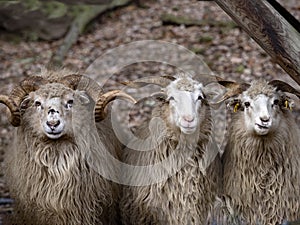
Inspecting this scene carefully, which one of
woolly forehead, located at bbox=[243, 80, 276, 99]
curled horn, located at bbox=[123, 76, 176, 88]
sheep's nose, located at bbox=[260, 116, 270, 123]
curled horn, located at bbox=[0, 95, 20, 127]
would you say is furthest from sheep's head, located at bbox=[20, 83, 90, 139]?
sheep's nose, located at bbox=[260, 116, 270, 123]

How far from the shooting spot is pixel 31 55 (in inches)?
433

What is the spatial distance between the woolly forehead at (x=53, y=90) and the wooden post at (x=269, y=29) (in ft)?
4.98

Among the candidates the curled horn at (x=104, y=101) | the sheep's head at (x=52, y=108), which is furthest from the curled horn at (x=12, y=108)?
the curled horn at (x=104, y=101)

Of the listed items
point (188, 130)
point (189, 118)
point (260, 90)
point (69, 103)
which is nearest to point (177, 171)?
point (188, 130)

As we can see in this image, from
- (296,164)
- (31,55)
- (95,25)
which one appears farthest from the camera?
(95,25)

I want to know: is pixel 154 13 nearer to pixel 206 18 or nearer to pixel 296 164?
pixel 206 18

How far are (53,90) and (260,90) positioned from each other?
71.1 inches

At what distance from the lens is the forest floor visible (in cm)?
1002

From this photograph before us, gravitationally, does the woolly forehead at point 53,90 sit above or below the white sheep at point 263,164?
above

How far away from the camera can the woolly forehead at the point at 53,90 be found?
5.64 meters

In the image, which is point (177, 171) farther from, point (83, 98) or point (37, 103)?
point (37, 103)

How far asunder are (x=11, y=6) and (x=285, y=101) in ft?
22.7

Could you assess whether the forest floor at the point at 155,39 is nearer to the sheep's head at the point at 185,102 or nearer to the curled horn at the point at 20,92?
the curled horn at the point at 20,92

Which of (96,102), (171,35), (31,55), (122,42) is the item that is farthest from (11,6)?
(96,102)
